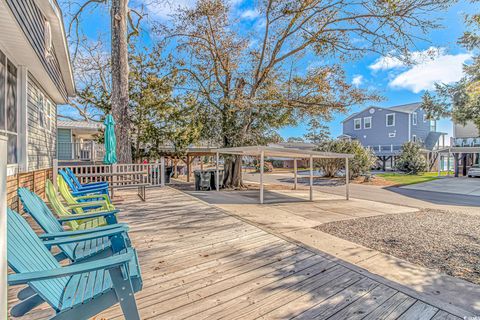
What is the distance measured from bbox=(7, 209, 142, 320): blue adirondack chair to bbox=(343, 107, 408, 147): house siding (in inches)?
1214

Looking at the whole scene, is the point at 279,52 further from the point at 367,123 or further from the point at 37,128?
the point at 367,123

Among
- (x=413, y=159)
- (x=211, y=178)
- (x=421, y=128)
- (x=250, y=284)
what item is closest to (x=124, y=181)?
(x=250, y=284)

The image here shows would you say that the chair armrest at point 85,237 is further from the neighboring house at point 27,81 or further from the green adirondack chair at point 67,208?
the neighboring house at point 27,81

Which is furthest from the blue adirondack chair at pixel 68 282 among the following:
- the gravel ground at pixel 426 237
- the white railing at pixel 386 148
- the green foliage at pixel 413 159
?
the white railing at pixel 386 148

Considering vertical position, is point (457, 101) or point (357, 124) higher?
point (357, 124)

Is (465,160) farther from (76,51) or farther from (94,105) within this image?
(76,51)

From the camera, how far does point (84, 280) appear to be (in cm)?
178

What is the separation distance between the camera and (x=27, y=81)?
582 centimetres

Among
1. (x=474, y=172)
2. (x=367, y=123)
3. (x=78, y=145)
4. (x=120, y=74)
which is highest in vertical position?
(x=367, y=123)

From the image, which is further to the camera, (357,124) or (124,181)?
(357,124)

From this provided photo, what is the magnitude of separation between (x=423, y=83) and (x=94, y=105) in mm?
20097

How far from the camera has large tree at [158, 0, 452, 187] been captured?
968 centimetres

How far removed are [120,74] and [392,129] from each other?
90.2 feet

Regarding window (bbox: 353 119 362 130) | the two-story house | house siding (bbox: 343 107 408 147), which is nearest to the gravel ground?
the two-story house
